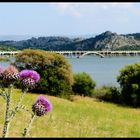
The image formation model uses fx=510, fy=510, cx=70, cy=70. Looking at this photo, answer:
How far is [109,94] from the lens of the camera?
126ft

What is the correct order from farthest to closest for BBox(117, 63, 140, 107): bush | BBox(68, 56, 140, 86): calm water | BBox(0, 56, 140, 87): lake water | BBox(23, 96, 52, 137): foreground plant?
1. BBox(68, 56, 140, 86): calm water
2. BBox(0, 56, 140, 87): lake water
3. BBox(117, 63, 140, 107): bush
4. BBox(23, 96, 52, 137): foreground plant

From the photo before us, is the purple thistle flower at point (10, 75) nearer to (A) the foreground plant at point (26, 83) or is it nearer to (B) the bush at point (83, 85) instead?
(A) the foreground plant at point (26, 83)

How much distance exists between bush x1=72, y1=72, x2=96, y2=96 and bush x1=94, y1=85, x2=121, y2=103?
0.67 metres

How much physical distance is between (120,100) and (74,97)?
3.44 metres

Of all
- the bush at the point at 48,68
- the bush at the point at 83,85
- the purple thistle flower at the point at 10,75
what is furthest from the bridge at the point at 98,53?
the purple thistle flower at the point at 10,75

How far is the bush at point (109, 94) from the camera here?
37750 mm

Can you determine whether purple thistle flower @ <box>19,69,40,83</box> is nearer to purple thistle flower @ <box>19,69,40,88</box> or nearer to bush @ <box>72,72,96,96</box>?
purple thistle flower @ <box>19,69,40,88</box>

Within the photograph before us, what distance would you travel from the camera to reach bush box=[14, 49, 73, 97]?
3422 centimetres

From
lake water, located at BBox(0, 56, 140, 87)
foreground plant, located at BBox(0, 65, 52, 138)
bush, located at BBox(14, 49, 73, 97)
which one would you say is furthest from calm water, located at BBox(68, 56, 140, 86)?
foreground plant, located at BBox(0, 65, 52, 138)

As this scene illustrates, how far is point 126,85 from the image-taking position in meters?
36.8

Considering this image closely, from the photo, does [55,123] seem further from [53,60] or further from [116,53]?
[116,53]

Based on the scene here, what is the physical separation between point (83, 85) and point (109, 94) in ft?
6.78

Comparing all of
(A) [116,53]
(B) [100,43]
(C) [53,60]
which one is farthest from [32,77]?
Answer: (B) [100,43]

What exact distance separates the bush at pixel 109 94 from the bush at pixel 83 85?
0.67 meters
